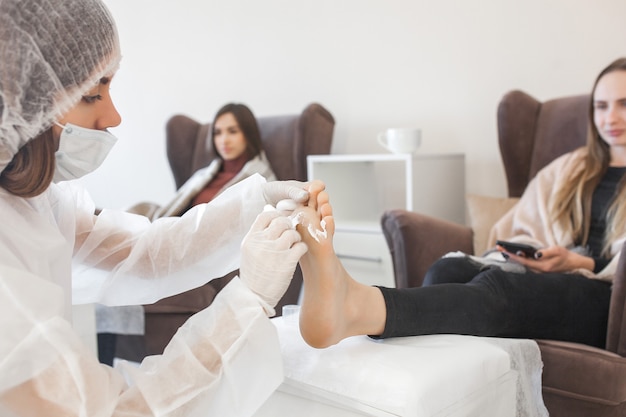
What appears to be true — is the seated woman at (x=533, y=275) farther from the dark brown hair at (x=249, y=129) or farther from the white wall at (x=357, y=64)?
the dark brown hair at (x=249, y=129)

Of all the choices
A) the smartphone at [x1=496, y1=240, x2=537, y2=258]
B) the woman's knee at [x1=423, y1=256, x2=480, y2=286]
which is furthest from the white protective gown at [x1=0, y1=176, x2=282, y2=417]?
the smartphone at [x1=496, y1=240, x2=537, y2=258]

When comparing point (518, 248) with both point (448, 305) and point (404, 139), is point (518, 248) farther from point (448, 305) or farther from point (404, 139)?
point (404, 139)

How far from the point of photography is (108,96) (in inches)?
34.9

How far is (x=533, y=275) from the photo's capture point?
1268 mm

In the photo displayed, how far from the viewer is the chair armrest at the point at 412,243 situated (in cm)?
161

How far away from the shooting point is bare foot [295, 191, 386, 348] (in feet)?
3.03

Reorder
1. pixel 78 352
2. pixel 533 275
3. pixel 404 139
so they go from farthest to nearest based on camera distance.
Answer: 1. pixel 404 139
2. pixel 533 275
3. pixel 78 352

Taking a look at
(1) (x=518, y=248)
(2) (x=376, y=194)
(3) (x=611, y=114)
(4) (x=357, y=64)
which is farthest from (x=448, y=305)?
(4) (x=357, y=64)

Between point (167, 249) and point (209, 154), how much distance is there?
58.9 inches

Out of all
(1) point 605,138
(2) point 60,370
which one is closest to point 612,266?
(1) point 605,138

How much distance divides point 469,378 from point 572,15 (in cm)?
152

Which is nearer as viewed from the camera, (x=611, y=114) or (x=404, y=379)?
(x=404, y=379)

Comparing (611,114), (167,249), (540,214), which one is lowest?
(540,214)

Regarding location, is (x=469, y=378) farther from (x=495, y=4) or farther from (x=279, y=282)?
(x=495, y=4)
